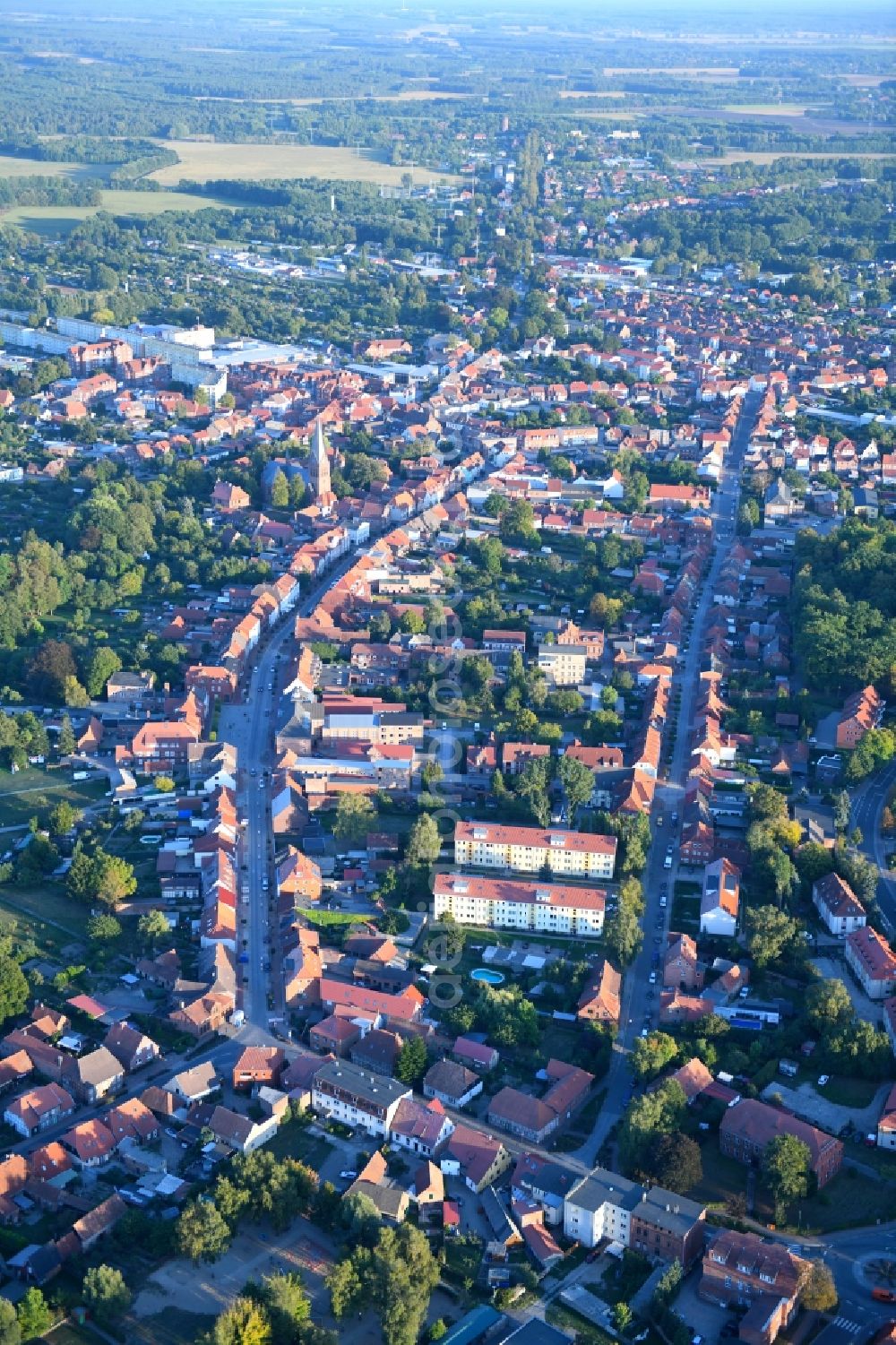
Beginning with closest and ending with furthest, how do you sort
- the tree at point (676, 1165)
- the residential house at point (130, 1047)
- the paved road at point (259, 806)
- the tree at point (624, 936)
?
1. the tree at point (676, 1165)
2. the residential house at point (130, 1047)
3. the paved road at point (259, 806)
4. the tree at point (624, 936)

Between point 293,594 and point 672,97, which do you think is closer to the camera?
point 293,594

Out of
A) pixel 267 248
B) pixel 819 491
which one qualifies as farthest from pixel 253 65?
pixel 819 491

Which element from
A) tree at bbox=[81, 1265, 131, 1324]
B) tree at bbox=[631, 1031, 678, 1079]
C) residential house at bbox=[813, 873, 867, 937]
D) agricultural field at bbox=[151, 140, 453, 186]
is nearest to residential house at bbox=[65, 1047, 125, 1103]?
tree at bbox=[81, 1265, 131, 1324]

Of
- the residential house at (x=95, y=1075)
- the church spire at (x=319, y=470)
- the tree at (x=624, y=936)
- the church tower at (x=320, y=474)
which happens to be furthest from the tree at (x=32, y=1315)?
the church spire at (x=319, y=470)

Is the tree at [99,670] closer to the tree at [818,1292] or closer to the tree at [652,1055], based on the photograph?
the tree at [652,1055]

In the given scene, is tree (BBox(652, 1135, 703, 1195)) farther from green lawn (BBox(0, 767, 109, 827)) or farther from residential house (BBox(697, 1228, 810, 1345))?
green lawn (BBox(0, 767, 109, 827))

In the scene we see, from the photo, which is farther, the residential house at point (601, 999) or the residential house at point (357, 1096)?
the residential house at point (601, 999)

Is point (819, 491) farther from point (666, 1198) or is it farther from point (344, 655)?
point (666, 1198)
